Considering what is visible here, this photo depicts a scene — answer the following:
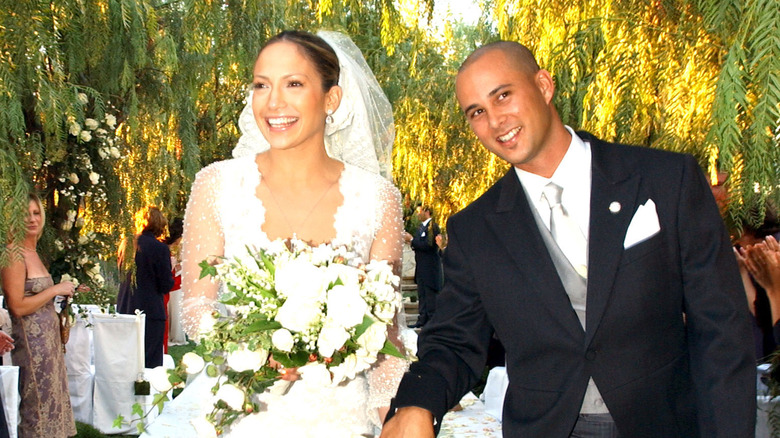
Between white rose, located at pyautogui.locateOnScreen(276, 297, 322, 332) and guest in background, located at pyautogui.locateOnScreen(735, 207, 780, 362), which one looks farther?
guest in background, located at pyautogui.locateOnScreen(735, 207, 780, 362)

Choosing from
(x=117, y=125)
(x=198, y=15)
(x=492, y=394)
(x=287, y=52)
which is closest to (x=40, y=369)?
(x=117, y=125)

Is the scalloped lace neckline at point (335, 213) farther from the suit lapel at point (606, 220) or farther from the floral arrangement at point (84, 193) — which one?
the floral arrangement at point (84, 193)

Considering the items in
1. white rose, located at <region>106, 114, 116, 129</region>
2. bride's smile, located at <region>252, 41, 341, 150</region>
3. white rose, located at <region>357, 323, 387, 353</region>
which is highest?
white rose, located at <region>106, 114, 116, 129</region>

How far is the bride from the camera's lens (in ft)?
9.54

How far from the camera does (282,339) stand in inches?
90.7

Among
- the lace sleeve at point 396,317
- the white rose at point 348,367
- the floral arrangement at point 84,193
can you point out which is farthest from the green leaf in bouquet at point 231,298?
the floral arrangement at point 84,193

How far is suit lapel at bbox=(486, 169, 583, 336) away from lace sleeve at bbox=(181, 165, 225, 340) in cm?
101

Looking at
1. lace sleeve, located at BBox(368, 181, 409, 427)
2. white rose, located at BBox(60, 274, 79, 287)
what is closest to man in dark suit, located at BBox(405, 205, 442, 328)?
white rose, located at BBox(60, 274, 79, 287)

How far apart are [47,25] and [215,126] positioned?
574 cm

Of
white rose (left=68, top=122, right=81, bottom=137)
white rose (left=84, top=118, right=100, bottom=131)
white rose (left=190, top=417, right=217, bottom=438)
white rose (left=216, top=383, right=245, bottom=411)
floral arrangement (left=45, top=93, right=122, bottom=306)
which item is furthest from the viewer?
floral arrangement (left=45, top=93, right=122, bottom=306)

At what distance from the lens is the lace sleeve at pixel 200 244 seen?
2906 mm

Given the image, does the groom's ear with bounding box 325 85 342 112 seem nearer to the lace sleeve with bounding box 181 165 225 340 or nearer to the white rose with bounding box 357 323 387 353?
the lace sleeve with bounding box 181 165 225 340

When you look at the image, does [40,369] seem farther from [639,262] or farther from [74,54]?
[639,262]

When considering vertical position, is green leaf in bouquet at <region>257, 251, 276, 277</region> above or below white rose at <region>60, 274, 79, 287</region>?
above
